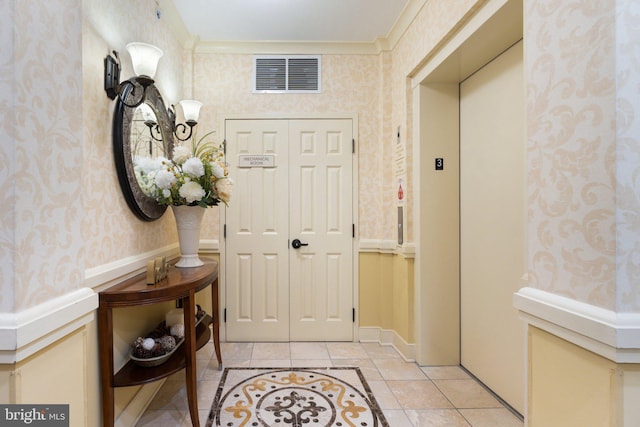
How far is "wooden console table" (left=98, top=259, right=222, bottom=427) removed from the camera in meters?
1.48

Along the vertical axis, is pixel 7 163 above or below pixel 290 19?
below

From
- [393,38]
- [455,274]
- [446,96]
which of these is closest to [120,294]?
[455,274]

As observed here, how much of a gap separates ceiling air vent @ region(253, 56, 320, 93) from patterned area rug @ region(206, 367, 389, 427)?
2392mm

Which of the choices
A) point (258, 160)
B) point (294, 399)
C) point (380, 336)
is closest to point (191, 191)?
point (258, 160)

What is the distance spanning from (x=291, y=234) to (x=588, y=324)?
226cm

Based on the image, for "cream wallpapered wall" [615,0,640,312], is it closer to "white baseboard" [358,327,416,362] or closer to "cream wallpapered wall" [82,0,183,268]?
"cream wallpapered wall" [82,0,183,268]

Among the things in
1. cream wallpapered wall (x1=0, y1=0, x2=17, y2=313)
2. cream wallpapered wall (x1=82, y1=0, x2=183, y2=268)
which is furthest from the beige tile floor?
cream wallpapered wall (x1=0, y1=0, x2=17, y2=313)

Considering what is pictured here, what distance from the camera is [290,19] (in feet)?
8.32

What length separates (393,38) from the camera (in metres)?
2.78

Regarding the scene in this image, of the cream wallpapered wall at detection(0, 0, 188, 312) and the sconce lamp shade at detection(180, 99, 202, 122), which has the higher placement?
the sconce lamp shade at detection(180, 99, 202, 122)

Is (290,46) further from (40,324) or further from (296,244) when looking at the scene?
(40,324)

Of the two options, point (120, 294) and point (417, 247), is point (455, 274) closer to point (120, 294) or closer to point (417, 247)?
point (417, 247)

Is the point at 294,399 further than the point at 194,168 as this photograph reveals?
Yes

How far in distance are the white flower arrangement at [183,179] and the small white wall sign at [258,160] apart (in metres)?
0.87
